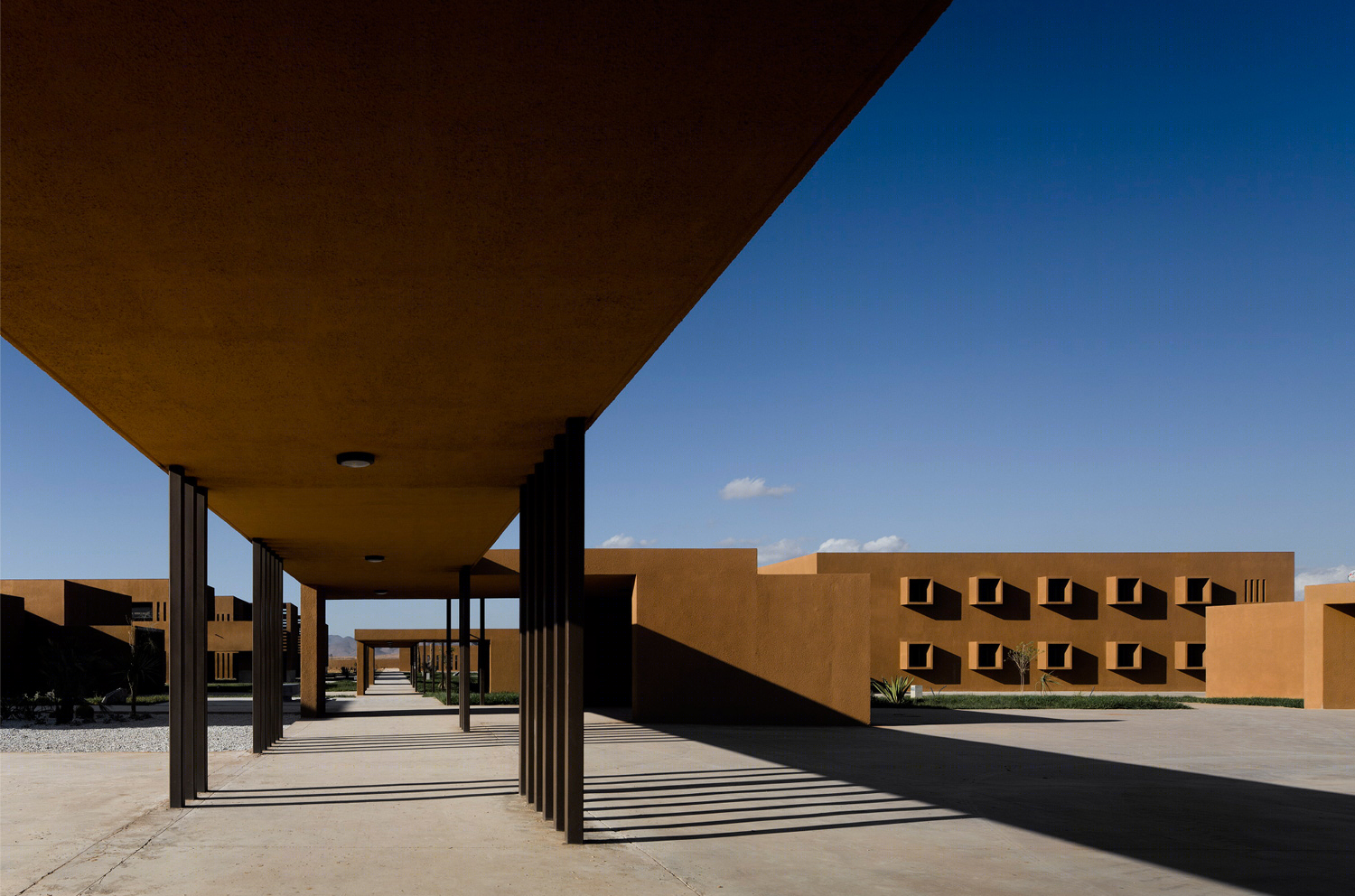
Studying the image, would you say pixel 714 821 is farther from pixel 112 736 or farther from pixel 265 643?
pixel 112 736

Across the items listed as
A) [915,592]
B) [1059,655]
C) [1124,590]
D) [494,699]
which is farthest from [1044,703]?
[494,699]

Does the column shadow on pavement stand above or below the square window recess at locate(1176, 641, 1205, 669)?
above

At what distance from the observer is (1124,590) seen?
39.2 meters

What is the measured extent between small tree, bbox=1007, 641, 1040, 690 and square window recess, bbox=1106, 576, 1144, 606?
3.54 meters

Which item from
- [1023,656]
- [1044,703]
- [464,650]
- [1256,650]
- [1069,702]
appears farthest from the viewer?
[1023,656]

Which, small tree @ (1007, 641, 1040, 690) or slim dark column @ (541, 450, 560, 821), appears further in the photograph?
small tree @ (1007, 641, 1040, 690)

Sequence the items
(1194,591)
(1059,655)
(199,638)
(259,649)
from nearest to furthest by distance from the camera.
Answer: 1. (199,638)
2. (259,649)
3. (1059,655)
4. (1194,591)

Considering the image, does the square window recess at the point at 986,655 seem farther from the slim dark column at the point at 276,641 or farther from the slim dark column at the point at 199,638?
the slim dark column at the point at 199,638

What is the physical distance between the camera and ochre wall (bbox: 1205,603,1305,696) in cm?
3141

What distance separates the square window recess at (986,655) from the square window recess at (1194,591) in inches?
291

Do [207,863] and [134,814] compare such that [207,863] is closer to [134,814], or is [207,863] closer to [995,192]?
[134,814]

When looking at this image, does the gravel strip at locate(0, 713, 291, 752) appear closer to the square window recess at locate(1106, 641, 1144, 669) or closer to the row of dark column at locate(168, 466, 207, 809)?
the row of dark column at locate(168, 466, 207, 809)

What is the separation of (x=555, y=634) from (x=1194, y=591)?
36493mm

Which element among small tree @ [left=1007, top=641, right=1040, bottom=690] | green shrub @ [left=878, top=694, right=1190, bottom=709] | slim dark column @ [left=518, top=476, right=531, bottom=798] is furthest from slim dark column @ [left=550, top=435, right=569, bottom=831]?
small tree @ [left=1007, top=641, right=1040, bottom=690]
